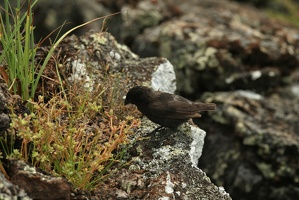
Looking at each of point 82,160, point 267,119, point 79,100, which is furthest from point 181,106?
point 267,119

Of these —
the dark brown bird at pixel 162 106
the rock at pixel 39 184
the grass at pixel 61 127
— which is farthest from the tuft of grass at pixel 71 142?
the dark brown bird at pixel 162 106

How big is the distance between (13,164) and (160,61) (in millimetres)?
3195

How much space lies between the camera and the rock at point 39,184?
4414 millimetres

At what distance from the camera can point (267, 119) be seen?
9023 millimetres

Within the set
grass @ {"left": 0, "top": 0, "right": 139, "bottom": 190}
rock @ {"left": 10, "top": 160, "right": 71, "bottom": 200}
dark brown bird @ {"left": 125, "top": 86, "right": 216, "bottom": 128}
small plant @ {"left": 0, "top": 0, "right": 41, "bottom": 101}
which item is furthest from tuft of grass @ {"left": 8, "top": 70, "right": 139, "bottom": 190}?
dark brown bird @ {"left": 125, "top": 86, "right": 216, "bottom": 128}

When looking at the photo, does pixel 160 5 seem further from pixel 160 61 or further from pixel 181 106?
pixel 181 106

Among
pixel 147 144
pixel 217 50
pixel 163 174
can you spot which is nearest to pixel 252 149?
pixel 217 50

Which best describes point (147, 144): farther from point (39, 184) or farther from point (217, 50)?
point (217, 50)

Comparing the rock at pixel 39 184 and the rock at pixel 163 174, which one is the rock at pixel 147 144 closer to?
the rock at pixel 163 174

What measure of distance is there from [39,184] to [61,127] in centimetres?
65

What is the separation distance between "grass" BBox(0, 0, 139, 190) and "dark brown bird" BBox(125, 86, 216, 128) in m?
0.26

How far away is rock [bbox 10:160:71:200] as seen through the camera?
4.41m

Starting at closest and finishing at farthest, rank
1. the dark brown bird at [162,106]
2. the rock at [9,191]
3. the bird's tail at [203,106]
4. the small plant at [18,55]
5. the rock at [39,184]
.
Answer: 1. the rock at [9,191]
2. the rock at [39,184]
3. the small plant at [18,55]
4. the dark brown bird at [162,106]
5. the bird's tail at [203,106]

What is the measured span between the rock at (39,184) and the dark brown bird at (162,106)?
1.79 meters
